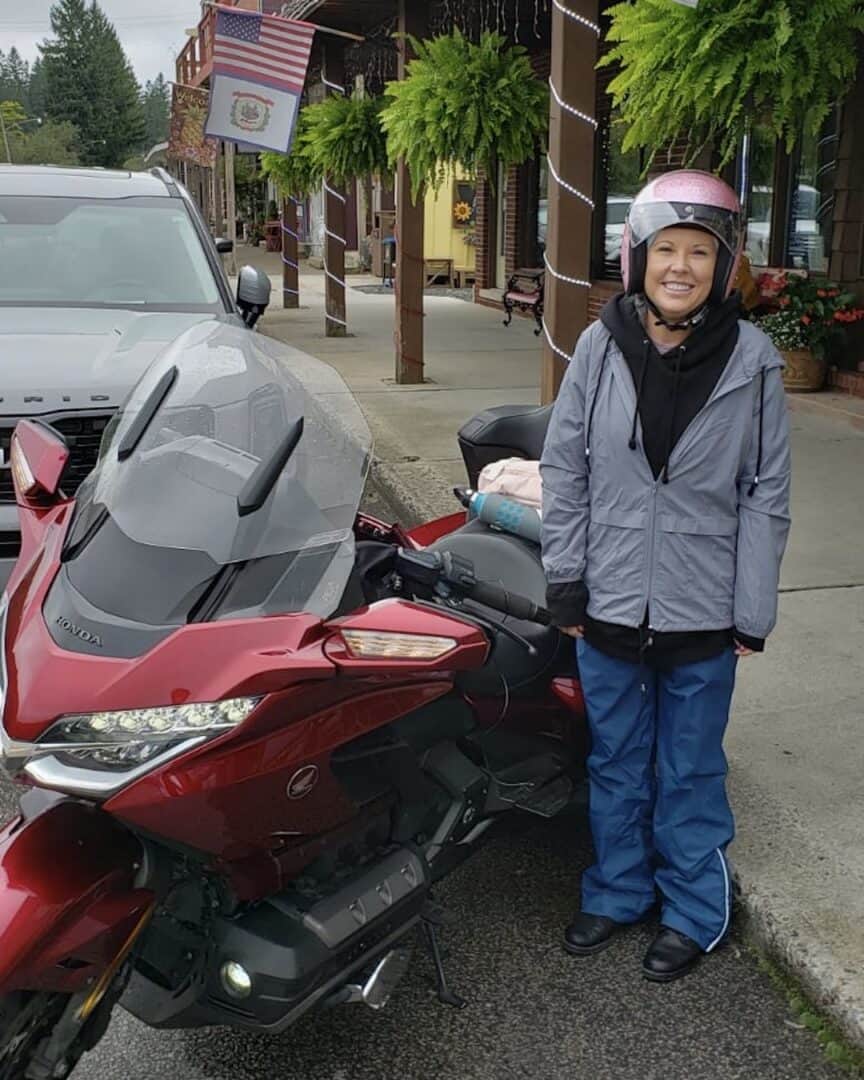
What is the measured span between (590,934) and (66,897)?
4.93 feet

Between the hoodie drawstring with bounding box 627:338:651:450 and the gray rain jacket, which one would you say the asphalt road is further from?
the hoodie drawstring with bounding box 627:338:651:450

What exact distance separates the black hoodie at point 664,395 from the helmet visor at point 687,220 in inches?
5.9

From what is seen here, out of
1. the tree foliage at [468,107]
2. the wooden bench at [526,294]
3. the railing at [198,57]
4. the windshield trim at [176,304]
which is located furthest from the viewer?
the railing at [198,57]

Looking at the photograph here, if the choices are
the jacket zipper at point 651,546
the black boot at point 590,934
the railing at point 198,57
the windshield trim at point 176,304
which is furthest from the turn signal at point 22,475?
the railing at point 198,57

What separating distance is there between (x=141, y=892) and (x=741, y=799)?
6.70ft

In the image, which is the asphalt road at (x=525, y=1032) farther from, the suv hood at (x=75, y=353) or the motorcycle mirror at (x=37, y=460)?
the suv hood at (x=75, y=353)

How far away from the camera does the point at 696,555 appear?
109 inches

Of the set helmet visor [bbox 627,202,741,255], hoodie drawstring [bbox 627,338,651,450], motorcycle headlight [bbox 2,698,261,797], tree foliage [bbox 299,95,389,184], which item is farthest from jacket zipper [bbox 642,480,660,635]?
tree foliage [bbox 299,95,389,184]

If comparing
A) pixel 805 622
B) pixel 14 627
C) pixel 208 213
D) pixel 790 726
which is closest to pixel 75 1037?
pixel 14 627

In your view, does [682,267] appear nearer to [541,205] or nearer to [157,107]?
[541,205]

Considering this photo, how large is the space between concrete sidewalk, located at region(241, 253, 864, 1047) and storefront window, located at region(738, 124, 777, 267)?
7.01 ft

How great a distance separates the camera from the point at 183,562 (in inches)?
83.9

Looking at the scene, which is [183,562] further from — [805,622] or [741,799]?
[805,622]

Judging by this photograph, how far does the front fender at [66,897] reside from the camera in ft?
6.50
